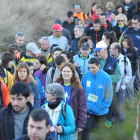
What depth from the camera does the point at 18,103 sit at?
3367 millimetres

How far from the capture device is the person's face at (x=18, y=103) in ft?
11.0

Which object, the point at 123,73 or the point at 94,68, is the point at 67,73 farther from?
the point at 123,73

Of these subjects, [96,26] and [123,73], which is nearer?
[123,73]

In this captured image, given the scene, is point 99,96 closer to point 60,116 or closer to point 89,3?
point 60,116

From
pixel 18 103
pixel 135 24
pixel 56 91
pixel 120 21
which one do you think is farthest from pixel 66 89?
pixel 120 21

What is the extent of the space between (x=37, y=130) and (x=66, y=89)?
7.89 feet

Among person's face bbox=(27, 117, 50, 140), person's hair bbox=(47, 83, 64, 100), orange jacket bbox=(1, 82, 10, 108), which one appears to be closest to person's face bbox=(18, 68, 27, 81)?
orange jacket bbox=(1, 82, 10, 108)

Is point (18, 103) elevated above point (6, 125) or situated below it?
above

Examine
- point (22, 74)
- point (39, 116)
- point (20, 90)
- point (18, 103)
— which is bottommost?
point (39, 116)

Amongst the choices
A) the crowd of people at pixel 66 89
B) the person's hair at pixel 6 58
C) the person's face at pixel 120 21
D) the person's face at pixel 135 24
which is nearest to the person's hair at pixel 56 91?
the crowd of people at pixel 66 89

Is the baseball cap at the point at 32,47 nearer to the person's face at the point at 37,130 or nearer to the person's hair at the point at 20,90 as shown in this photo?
the person's hair at the point at 20,90

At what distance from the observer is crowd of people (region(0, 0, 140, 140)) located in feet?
9.54

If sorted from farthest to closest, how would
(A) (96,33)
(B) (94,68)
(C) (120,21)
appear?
(C) (120,21) → (A) (96,33) → (B) (94,68)

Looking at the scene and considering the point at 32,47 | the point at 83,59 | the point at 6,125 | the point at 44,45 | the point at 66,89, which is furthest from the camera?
the point at 44,45
